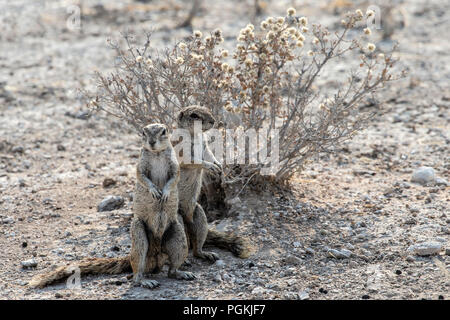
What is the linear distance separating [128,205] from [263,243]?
73.2 inches

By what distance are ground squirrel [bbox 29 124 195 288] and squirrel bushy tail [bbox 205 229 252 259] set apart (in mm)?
589

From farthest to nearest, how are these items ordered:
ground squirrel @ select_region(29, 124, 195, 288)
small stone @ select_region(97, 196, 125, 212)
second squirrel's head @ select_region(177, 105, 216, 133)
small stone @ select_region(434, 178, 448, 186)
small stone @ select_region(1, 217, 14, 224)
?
small stone @ select_region(434, 178, 448, 186) → small stone @ select_region(97, 196, 125, 212) → small stone @ select_region(1, 217, 14, 224) → second squirrel's head @ select_region(177, 105, 216, 133) → ground squirrel @ select_region(29, 124, 195, 288)

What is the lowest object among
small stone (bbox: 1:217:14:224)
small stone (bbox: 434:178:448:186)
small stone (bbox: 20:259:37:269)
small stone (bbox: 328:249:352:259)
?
small stone (bbox: 20:259:37:269)

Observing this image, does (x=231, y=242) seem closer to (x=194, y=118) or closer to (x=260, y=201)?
(x=260, y=201)

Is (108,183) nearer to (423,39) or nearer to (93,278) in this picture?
(93,278)

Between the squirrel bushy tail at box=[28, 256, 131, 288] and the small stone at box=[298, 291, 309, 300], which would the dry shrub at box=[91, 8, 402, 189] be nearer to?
the squirrel bushy tail at box=[28, 256, 131, 288]

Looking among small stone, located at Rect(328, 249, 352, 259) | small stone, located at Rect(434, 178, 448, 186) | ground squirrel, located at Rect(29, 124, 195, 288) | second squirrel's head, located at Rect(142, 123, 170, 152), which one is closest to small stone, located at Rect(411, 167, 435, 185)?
small stone, located at Rect(434, 178, 448, 186)

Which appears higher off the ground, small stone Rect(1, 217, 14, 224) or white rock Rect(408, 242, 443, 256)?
small stone Rect(1, 217, 14, 224)

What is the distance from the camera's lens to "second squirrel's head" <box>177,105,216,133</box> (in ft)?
18.9

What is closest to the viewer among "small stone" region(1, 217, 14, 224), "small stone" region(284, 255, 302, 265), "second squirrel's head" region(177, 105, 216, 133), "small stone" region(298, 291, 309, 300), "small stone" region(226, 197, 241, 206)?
"small stone" region(298, 291, 309, 300)

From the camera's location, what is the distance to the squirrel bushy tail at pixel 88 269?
18.1 ft

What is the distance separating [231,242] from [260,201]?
974 mm

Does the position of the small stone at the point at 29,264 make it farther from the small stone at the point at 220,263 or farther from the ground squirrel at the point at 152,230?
the small stone at the point at 220,263
